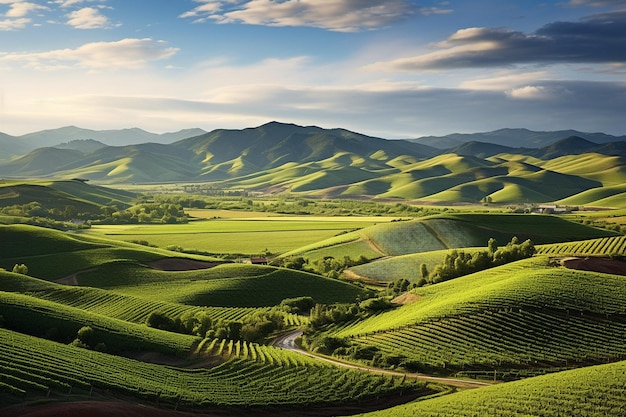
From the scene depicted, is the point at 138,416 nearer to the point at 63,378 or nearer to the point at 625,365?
the point at 63,378

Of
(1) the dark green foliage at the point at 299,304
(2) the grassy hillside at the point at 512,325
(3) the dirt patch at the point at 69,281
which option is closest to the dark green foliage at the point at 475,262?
(2) the grassy hillside at the point at 512,325

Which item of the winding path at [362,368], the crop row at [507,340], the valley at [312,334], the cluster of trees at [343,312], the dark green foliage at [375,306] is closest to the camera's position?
the valley at [312,334]

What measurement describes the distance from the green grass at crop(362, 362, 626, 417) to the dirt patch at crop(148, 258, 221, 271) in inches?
3793

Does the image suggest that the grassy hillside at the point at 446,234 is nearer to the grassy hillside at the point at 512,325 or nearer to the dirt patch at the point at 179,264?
the dirt patch at the point at 179,264

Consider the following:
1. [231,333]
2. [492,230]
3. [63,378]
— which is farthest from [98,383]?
[492,230]

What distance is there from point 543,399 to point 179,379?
3510 centimetres

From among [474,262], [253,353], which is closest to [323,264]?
[474,262]

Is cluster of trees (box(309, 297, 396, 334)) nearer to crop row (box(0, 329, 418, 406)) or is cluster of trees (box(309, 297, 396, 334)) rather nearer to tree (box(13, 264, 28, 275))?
crop row (box(0, 329, 418, 406))

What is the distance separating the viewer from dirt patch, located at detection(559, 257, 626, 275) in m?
99.7

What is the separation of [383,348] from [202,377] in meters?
23.8

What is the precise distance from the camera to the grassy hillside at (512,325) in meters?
66.2

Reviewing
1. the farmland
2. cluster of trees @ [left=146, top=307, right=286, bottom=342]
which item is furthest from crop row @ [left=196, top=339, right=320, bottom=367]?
cluster of trees @ [left=146, top=307, right=286, bottom=342]

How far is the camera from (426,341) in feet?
240

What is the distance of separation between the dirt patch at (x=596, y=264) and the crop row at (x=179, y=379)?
54609 mm
